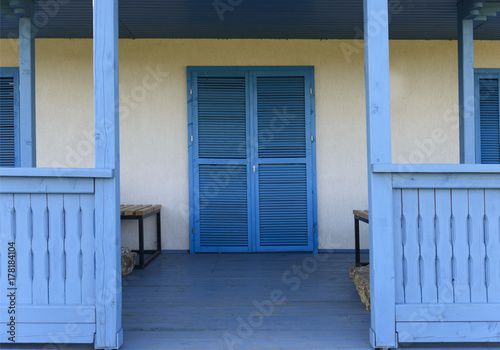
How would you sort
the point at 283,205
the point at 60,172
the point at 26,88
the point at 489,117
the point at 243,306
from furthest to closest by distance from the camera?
1. the point at 489,117
2. the point at 283,205
3. the point at 26,88
4. the point at 243,306
5. the point at 60,172

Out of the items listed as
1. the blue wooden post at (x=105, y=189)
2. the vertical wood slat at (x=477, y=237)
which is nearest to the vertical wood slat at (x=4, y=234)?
the blue wooden post at (x=105, y=189)

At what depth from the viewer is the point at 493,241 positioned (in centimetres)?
221

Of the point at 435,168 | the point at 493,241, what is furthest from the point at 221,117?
the point at 493,241

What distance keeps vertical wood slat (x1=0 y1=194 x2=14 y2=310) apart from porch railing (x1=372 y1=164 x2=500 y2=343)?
2.10m

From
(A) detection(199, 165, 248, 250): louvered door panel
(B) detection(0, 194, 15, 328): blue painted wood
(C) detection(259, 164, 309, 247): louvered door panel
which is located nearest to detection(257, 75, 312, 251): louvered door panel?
(C) detection(259, 164, 309, 247): louvered door panel

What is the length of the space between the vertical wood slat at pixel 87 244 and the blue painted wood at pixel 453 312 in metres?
1.74

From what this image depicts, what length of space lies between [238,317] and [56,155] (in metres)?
3.24

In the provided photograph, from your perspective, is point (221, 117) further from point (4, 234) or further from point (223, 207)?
point (4, 234)

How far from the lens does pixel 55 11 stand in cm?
378

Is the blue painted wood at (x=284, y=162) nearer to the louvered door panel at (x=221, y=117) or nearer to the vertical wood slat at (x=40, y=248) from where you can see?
the louvered door panel at (x=221, y=117)

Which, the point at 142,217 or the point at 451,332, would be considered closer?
the point at 451,332

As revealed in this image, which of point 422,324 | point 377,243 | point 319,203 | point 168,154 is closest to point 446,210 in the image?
point 377,243

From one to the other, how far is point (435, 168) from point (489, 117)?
3217 millimetres

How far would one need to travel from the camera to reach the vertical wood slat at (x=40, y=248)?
87.0 inches
